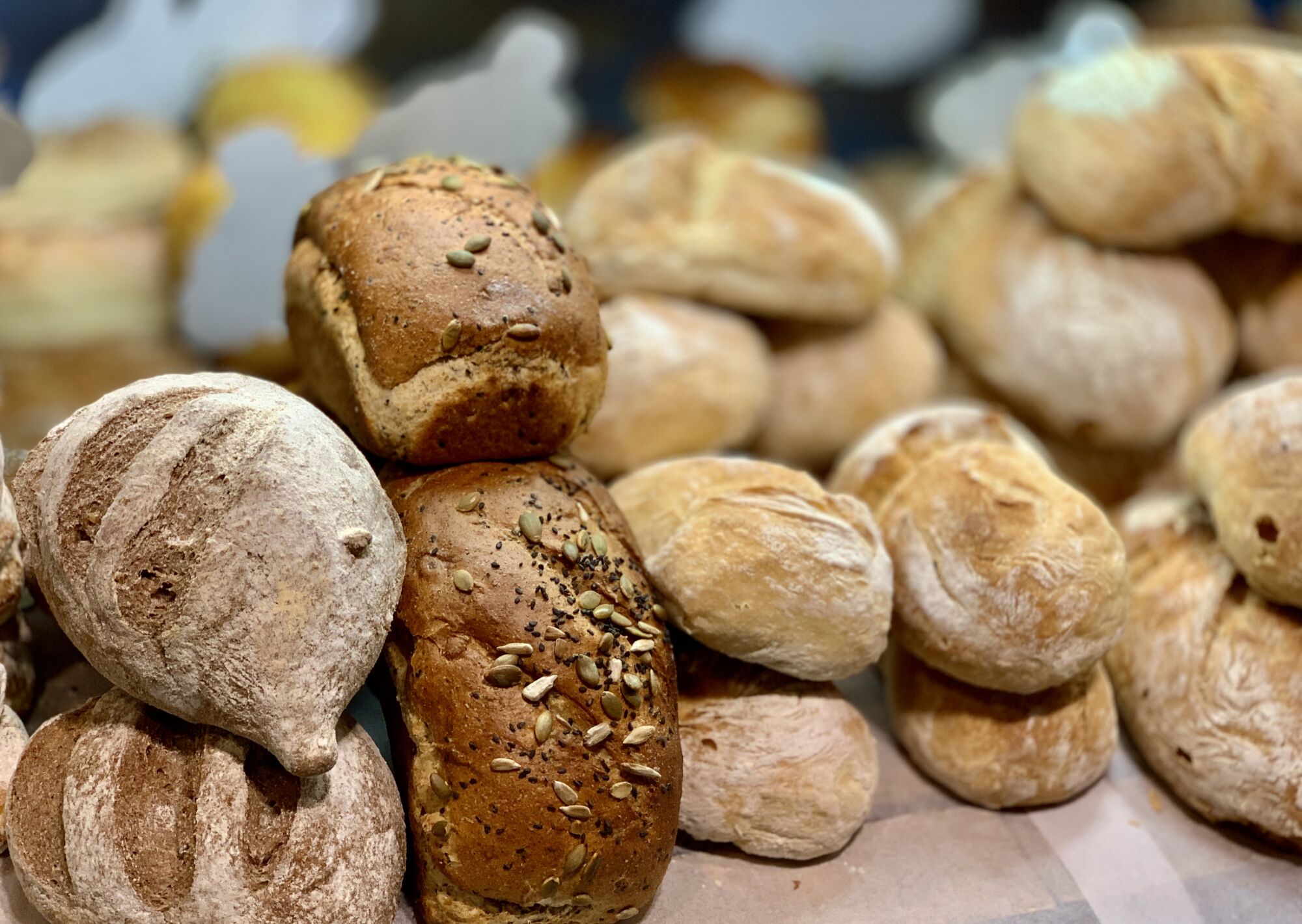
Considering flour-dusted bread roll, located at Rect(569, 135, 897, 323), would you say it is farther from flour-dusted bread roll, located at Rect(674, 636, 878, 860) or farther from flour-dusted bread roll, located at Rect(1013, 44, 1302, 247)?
flour-dusted bread roll, located at Rect(674, 636, 878, 860)

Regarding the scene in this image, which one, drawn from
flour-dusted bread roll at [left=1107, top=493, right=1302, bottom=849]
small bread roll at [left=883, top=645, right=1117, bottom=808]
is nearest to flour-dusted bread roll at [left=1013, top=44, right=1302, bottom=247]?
flour-dusted bread roll at [left=1107, top=493, right=1302, bottom=849]

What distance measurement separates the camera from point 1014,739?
155 centimetres

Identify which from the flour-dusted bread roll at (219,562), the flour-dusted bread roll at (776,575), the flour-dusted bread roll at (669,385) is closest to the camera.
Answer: the flour-dusted bread roll at (219,562)

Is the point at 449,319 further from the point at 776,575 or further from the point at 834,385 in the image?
the point at 834,385

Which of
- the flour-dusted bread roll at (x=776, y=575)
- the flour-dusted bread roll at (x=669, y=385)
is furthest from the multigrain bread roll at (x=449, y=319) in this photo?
the flour-dusted bread roll at (x=669, y=385)

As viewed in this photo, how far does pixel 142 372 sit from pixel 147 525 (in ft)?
2.94

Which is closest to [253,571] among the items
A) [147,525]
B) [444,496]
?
[147,525]

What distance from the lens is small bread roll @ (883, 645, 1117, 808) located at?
155 centimetres

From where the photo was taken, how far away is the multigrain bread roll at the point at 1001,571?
1.45 m

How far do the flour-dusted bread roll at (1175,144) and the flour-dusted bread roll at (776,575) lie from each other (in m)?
0.99

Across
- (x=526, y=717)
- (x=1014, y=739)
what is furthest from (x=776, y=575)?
(x=1014, y=739)

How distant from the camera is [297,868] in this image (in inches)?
43.9

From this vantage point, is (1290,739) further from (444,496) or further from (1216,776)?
(444,496)

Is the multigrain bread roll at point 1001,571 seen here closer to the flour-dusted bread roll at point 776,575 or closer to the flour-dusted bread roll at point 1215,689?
the flour-dusted bread roll at point 776,575
